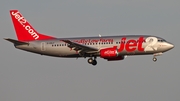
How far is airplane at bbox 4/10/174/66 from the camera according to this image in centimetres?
7312

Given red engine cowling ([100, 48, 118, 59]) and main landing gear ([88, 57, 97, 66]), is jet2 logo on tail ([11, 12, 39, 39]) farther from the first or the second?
red engine cowling ([100, 48, 118, 59])

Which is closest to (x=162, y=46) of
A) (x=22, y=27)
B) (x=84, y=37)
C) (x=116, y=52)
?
Answer: (x=116, y=52)

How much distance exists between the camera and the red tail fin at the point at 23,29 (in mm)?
79625

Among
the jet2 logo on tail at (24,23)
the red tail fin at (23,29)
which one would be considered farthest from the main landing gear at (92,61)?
the jet2 logo on tail at (24,23)

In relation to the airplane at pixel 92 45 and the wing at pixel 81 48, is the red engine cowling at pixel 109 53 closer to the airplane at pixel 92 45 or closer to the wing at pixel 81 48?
the airplane at pixel 92 45

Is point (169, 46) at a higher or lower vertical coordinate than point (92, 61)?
higher

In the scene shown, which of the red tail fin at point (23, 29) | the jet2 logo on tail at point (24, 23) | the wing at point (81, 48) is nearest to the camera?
the wing at point (81, 48)

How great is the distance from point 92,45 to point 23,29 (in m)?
12.6

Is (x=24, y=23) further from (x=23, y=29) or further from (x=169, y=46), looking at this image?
(x=169, y=46)

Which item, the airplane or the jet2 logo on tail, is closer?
Answer: the airplane

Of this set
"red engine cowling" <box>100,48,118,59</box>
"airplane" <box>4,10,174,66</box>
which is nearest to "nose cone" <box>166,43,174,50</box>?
→ "airplane" <box>4,10,174,66</box>

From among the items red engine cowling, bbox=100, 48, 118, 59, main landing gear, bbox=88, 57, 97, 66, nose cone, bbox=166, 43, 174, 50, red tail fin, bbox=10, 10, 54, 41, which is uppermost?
red tail fin, bbox=10, 10, 54, 41

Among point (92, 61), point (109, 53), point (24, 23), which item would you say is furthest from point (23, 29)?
point (109, 53)

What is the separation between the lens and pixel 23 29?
81125mm
